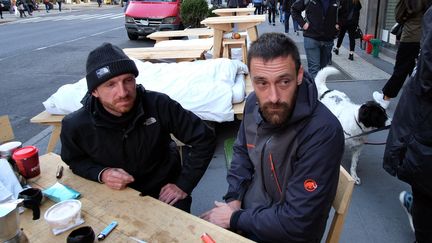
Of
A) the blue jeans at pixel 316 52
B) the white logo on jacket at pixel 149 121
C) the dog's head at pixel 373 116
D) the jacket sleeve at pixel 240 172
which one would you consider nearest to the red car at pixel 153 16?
the blue jeans at pixel 316 52

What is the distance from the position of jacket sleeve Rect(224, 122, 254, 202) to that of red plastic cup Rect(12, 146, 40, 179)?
1.13m

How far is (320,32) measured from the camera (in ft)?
17.1

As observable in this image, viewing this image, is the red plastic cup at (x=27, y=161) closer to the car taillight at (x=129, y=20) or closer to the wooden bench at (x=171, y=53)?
the wooden bench at (x=171, y=53)

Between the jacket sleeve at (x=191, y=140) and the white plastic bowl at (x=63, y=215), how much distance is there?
0.77 m

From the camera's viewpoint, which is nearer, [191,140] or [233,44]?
[191,140]

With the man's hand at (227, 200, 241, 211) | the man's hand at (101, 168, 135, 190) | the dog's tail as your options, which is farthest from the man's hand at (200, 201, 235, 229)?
the dog's tail

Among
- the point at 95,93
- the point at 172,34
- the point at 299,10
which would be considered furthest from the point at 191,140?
the point at 172,34

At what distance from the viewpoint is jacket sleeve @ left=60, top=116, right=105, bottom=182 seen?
2035mm

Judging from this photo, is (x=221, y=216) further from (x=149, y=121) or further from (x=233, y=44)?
(x=233, y=44)

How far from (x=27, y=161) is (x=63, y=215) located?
645 millimetres

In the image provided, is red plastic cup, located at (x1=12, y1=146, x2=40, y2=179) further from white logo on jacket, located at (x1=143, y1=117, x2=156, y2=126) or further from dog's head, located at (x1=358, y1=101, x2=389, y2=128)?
dog's head, located at (x1=358, y1=101, x2=389, y2=128)

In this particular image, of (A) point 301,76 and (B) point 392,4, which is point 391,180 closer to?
(A) point 301,76

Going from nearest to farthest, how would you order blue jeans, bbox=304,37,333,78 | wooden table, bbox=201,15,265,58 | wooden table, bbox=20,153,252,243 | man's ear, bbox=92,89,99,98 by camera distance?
wooden table, bbox=20,153,252,243, man's ear, bbox=92,89,99,98, blue jeans, bbox=304,37,333,78, wooden table, bbox=201,15,265,58

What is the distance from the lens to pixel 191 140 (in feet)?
7.51
